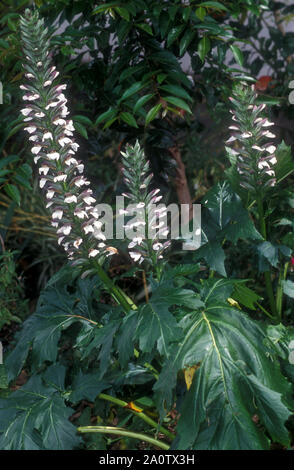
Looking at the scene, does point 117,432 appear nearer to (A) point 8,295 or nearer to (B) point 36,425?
(B) point 36,425

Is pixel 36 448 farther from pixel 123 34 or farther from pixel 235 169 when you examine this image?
pixel 123 34

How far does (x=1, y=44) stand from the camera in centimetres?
188

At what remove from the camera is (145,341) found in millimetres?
1359

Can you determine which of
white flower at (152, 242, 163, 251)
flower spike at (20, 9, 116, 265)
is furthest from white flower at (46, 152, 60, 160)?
white flower at (152, 242, 163, 251)

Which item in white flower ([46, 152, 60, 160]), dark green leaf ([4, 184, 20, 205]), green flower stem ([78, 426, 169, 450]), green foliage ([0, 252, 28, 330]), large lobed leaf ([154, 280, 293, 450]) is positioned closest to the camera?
large lobed leaf ([154, 280, 293, 450])

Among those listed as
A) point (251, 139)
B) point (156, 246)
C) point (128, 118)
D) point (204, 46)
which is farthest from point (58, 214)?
point (204, 46)

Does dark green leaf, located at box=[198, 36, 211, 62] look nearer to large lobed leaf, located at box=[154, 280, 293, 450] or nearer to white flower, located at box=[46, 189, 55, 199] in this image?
white flower, located at box=[46, 189, 55, 199]

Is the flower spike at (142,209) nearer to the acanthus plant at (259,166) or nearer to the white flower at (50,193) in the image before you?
the white flower at (50,193)

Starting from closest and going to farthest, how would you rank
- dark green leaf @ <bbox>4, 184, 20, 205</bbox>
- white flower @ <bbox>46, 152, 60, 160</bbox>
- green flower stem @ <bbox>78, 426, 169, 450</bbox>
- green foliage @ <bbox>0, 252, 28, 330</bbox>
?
white flower @ <bbox>46, 152, 60, 160</bbox>, green flower stem @ <bbox>78, 426, 169, 450</bbox>, dark green leaf @ <bbox>4, 184, 20, 205</bbox>, green foliage @ <bbox>0, 252, 28, 330</bbox>

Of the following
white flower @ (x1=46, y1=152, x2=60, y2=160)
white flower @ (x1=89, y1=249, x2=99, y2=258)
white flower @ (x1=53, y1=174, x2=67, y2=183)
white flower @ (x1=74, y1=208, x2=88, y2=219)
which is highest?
white flower @ (x1=46, y1=152, x2=60, y2=160)

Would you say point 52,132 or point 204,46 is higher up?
point 204,46
